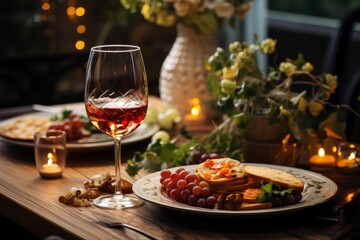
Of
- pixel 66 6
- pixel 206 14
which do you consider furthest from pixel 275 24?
pixel 206 14

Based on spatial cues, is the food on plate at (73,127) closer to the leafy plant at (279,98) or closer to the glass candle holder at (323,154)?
the leafy plant at (279,98)

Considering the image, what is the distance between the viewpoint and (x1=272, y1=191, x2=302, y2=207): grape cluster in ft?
4.72

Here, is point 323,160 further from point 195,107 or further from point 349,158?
point 195,107

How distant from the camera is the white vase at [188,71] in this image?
236 cm

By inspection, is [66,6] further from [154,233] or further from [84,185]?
[154,233]

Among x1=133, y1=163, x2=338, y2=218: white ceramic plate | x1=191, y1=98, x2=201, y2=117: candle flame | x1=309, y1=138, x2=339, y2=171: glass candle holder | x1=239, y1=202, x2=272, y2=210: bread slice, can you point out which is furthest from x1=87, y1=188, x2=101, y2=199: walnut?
x1=191, y1=98, x2=201, y2=117: candle flame

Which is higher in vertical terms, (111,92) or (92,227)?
(111,92)

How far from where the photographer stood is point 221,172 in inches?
59.9

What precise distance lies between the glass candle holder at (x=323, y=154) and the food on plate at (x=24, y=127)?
72 cm

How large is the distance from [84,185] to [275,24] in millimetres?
3562

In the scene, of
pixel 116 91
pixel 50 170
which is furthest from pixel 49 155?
pixel 116 91

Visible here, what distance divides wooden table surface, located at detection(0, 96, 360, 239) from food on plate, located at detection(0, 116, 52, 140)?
0.21 m

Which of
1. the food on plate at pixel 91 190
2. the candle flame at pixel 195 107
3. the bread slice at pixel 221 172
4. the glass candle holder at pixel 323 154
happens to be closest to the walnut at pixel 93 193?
the food on plate at pixel 91 190

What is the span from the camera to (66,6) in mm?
4156
